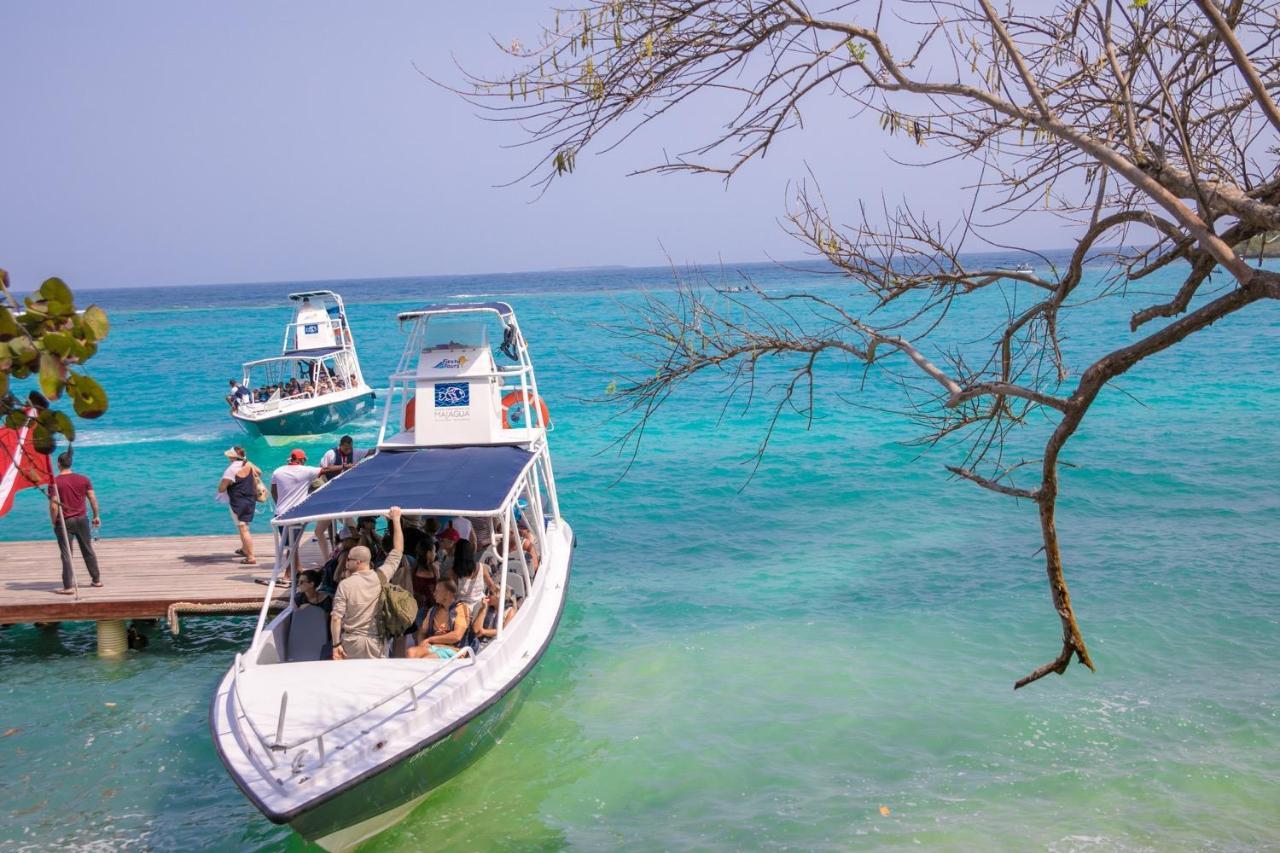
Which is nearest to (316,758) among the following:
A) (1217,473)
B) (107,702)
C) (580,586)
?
(107,702)

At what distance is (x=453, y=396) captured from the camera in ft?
41.4

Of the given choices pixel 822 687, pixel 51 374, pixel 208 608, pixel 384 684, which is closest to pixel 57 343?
pixel 51 374

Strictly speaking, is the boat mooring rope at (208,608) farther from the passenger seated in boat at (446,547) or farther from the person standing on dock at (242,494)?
the passenger seated in boat at (446,547)

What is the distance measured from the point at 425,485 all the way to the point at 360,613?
169cm

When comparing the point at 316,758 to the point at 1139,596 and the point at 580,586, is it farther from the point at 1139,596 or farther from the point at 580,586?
the point at 1139,596

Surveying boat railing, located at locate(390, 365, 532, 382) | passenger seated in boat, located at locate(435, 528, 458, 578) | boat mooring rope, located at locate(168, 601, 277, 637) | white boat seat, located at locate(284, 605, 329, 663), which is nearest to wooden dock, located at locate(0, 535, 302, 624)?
boat mooring rope, located at locate(168, 601, 277, 637)

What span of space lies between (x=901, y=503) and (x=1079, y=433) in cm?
850

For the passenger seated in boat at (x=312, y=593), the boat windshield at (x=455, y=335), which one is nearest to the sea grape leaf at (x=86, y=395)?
the passenger seated in boat at (x=312, y=593)

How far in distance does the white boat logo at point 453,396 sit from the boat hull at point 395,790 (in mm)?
4865

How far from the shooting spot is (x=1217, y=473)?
1938 centimetres

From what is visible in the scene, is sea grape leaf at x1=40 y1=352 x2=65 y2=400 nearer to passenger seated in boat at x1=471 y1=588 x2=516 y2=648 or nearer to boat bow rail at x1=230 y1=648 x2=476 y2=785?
boat bow rail at x1=230 y1=648 x2=476 y2=785

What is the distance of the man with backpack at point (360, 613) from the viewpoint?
27.7ft

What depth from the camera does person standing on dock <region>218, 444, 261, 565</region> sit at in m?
13.0

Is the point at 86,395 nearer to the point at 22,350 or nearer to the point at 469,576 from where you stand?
the point at 22,350
